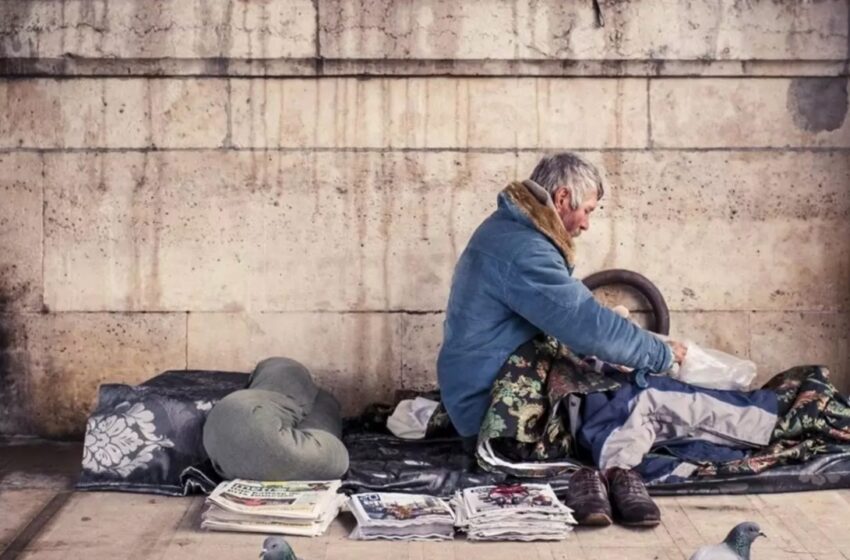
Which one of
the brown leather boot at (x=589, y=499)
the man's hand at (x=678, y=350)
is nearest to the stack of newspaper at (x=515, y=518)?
the brown leather boot at (x=589, y=499)

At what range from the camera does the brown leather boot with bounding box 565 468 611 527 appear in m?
4.92

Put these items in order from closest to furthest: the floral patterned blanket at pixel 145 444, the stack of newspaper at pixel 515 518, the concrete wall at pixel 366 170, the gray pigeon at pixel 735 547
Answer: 1. the gray pigeon at pixel 735 547
2. the stack of newspaper at pixel 515 518
3. the floral patterned blanket at pixel 145 444
4. the concrete wall at pixel 366 170

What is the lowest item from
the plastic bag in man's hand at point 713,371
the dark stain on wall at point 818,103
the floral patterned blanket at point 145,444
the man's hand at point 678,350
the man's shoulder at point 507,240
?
the floral patterned blanket at point 145,444

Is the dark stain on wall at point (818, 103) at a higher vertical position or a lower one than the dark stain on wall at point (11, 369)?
higher

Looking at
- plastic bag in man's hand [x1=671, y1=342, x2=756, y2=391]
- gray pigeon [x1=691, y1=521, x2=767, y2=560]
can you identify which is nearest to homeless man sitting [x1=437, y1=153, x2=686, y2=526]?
plastic bag in man's hand [x1=671, y1=342, x2=756, y2=391]

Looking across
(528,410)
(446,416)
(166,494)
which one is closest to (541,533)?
(528,410)

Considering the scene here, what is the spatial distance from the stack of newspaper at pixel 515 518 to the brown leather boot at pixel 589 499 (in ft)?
0.19

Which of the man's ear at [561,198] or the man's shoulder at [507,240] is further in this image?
the man's ear at [561,198]

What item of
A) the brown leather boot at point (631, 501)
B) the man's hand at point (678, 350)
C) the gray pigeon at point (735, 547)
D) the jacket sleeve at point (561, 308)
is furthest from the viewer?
the man's hand at point (678, 350)

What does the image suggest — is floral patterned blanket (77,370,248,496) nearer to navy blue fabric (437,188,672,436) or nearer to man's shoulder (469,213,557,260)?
navy blue fabric (437,188,672,436)

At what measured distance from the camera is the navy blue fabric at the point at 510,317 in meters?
5.32

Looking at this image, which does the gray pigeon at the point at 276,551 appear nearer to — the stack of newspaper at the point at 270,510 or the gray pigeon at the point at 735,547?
the stack of newspaper at the point at 270,510

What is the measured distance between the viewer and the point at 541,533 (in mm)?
4832

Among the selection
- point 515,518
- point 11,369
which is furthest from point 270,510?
point 11,369
